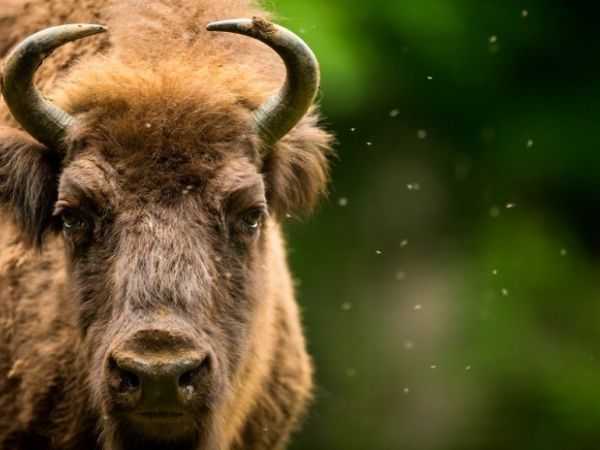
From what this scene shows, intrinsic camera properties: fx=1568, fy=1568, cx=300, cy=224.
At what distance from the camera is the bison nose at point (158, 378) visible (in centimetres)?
602

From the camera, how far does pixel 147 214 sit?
6508mm

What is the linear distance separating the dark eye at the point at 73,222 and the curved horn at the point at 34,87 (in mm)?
340

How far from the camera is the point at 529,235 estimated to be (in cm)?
1401

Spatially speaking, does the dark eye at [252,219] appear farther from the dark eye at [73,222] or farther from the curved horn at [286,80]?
the dark eye at [73,222]

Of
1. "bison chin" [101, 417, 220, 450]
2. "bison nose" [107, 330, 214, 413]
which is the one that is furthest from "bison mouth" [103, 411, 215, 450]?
"bison nose" [107, 330, 214, 413]

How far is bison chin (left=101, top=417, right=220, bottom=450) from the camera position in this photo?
252 inches

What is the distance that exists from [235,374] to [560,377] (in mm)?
7195

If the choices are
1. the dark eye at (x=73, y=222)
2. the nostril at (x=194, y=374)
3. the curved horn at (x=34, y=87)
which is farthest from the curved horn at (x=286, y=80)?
the nostril at (x=194, y=374)

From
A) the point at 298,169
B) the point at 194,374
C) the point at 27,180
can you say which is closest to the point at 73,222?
the point at 27,180

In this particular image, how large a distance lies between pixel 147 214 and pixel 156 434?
91 centimetres

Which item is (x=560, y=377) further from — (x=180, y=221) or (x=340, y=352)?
(x=180, y=221)

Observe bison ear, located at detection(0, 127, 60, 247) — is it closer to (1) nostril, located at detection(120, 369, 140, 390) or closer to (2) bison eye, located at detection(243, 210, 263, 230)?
(2) bison eye, located at detection(243, 210, 263, 230)

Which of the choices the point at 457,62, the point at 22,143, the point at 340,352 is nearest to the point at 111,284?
the point at 22,143

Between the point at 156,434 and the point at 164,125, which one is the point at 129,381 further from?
the point at 164,125
